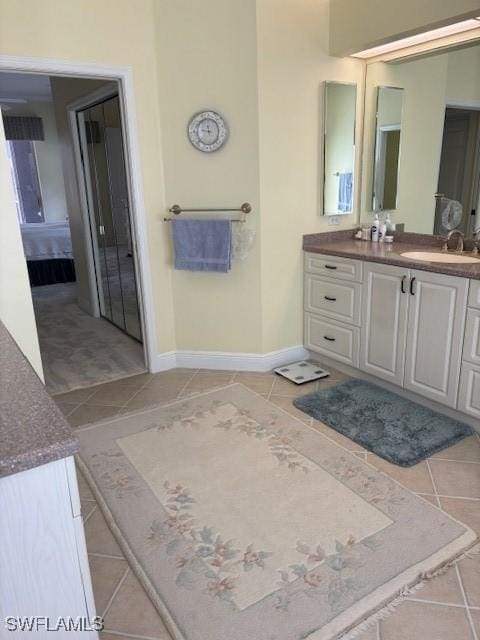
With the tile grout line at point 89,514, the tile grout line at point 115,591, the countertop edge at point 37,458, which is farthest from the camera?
the tile grout line at point 89,514

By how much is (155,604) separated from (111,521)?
47 centimetres

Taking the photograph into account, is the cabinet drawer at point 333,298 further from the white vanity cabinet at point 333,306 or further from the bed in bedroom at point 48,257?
the bed in bedroom at point 48,257

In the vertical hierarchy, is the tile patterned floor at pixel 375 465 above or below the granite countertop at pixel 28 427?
below

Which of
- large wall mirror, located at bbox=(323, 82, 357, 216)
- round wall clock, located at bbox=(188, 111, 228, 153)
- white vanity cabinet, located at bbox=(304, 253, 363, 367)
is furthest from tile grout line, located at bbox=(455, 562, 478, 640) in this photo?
round wall clock, located at bbox=(188, 111, 228, 153)

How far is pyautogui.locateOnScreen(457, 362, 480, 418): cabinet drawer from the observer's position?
2480mm

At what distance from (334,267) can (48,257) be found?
4678mm

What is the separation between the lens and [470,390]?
8.26 ft

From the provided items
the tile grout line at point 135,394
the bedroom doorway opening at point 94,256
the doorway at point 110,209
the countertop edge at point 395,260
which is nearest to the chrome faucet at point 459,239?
the countertop edge at point 395,260

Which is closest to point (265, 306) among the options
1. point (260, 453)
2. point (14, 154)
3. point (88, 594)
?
point (260, 453)

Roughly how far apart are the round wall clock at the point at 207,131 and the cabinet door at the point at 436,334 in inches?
58.3

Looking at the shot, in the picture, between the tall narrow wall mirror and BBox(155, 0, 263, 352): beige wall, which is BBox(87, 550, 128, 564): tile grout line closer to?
BBox(155, 0, 263, 352): beige wall

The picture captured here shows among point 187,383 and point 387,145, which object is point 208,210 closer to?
point 187,383

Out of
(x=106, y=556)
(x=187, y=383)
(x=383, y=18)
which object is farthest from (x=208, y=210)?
(x=106, y=556)

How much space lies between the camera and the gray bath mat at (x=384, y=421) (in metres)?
2.45
